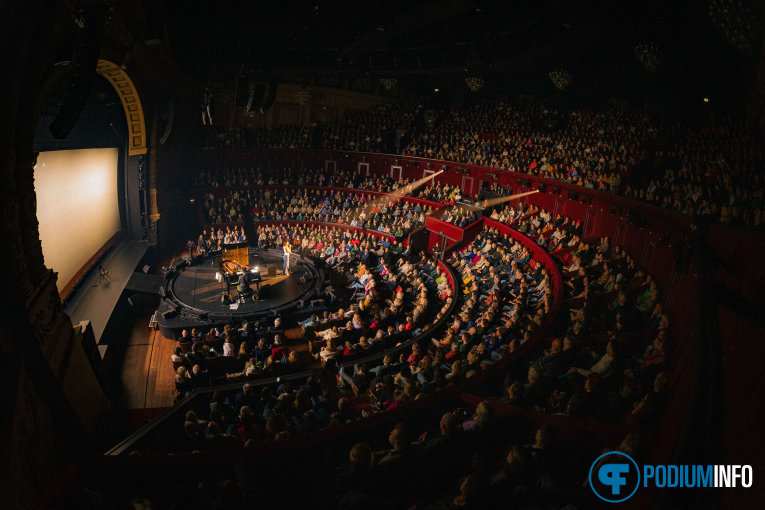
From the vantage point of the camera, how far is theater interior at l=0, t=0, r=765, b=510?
15.1 feet

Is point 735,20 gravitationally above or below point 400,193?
above

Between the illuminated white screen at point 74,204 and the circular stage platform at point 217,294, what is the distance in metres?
3.34

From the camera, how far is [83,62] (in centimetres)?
781

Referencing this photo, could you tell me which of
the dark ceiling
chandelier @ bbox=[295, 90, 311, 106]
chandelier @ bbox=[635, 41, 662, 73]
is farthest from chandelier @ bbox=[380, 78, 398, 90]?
chandelier @ bbox=[635, 41, 662, 73]

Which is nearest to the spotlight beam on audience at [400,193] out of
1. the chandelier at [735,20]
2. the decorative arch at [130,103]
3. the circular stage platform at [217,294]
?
the circular stage platform at [217,294]

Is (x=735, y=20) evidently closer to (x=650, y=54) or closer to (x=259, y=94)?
(x=650, y=54)

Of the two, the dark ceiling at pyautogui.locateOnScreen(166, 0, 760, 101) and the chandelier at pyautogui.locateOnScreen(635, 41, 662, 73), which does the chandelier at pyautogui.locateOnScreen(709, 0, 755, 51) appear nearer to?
the dark ceiling at pyautogui.locateOnScreen(166, 0, 760, 101)

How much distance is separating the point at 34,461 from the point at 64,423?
4.45ft

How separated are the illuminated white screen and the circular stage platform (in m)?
3.34

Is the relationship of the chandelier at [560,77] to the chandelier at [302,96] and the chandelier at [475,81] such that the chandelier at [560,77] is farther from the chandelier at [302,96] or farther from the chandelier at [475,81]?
the chandelier at [302,96]

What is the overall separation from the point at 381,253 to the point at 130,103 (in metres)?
13.5

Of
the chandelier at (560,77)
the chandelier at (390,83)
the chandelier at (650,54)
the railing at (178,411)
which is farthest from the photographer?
the chandelier at (390,83)

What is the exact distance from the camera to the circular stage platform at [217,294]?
14.6 metres

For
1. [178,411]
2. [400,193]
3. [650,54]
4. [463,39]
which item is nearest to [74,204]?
[178,411]
